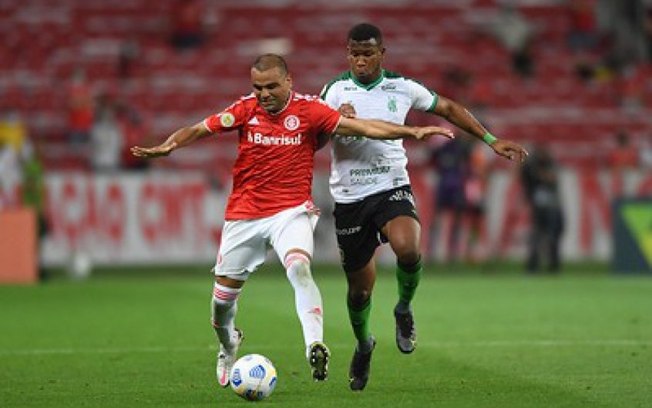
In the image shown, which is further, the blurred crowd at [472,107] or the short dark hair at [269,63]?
the blurred crowd at [472,107]

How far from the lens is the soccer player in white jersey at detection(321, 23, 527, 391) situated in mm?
11109

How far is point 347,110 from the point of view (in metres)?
11.0

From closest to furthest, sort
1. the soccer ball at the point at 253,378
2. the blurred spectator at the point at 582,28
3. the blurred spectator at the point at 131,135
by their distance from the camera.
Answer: the soccer ball at the point at 253,378 → the blurred spectator at the point at 131,135 → the blurred spectator at the point at 582,28

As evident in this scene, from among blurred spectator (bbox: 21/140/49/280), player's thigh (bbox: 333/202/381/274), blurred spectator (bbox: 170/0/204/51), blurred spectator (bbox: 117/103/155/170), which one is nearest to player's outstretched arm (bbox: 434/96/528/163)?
player's thigh (bbox: 333/202/381/274)

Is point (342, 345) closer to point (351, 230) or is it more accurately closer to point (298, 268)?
point (351, 230)

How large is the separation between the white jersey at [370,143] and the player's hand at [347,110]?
0.10 m

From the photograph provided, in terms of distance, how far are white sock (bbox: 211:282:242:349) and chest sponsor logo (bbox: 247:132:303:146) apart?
97 centimetres

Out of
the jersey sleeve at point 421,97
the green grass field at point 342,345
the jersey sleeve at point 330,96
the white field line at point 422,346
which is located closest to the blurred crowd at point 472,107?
the green grass field at point 342,345

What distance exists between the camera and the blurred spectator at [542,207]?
2448 centimetres

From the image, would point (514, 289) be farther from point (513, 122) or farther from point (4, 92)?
point (4, 92)

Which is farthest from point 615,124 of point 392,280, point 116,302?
point 116,302

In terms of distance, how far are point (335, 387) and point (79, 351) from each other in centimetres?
344

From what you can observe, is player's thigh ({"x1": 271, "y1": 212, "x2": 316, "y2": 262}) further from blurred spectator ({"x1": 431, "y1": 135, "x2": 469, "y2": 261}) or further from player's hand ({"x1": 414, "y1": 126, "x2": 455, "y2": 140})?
blurred spectator ({"x1": 431, "y1": 135, "x2": 469, "y2": 261})

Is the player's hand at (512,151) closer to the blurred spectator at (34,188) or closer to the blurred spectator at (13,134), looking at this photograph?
the blurred spectator at (34,188)
